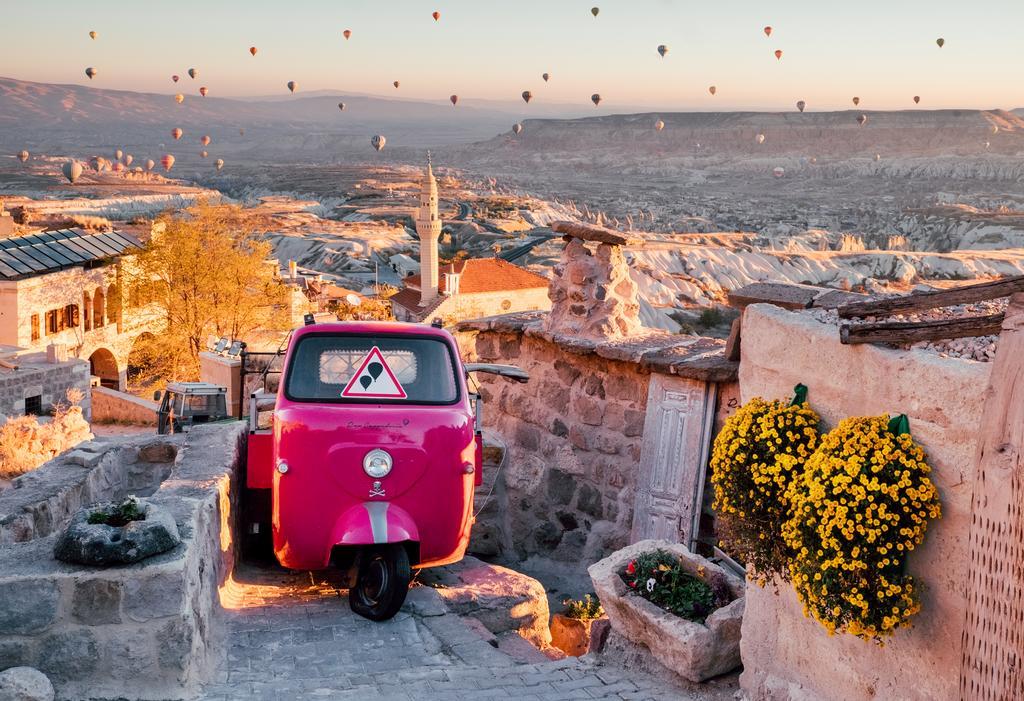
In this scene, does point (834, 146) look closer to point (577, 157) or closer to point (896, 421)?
point (577, 157)

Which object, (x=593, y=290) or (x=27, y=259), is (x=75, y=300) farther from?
(x=593, y=290)

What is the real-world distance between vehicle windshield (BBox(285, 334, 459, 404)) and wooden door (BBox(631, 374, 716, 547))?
1536mm

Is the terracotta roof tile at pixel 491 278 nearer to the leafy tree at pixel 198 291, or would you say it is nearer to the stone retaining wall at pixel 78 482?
the leafy tree at pixel 198 291

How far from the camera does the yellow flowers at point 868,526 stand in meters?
3.74

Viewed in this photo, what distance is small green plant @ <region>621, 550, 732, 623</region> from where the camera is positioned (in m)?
5.39

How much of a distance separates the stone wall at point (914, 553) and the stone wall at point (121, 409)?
25591 mm

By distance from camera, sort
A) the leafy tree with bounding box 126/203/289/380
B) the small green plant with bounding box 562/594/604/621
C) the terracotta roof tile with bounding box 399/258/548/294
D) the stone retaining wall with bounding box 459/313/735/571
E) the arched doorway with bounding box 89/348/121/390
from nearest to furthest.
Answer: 1. the small green plant with bounding box 562/594/604/621
2. the stone retaining wall with bounding box 459/313/735/571
3. the leafy tree with bounding box 126/203/289/380
4. the arched doorway with bounding box 89/348/121/390
5. the terracotta roof tile with bounding box 399/258/548/294

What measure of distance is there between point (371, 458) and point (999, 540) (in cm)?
352

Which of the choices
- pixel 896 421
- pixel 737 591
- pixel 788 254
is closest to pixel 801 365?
pixel 896 421

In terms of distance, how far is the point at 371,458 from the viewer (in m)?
6.02

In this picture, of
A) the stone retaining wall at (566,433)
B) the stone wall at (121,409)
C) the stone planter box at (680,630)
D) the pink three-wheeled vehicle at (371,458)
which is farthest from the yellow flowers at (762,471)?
the stone wall at (121,409)

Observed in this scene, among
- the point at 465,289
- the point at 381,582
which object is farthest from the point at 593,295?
the point at 465,289

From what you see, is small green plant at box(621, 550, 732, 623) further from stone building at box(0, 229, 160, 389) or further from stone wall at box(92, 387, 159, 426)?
stone building at box(0, 229, 160, 389)

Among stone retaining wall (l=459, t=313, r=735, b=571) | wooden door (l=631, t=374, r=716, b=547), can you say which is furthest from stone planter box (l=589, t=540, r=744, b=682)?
stone retaining wall (l=459, t=313, r=735, b=571)
